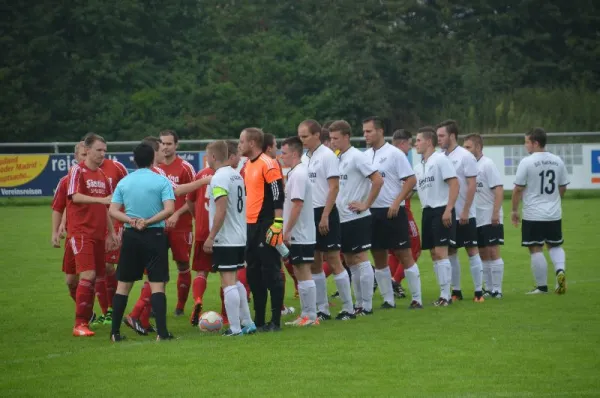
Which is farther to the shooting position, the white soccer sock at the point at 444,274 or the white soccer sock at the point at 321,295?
the white soccer sock at the point at 444,274

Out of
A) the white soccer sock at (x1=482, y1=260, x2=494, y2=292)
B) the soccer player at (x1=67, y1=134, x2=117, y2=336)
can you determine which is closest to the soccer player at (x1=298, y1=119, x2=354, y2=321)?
the soccer player at (x1=67, y1=134, x2=117, y2=336)

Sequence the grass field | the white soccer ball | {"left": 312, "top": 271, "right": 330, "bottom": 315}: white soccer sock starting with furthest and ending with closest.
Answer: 1. {"left": 312, "top": 271, "right": 330, "bottom": 315}: white soccer sock
2. the white soccer ball
3. the grass field

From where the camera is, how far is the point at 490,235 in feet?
47.8

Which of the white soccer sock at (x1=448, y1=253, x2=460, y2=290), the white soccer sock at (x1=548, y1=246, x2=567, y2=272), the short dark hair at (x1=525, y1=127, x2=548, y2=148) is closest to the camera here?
the white soccer sock at (x1=448, y1=253, x2=460, y2=290)

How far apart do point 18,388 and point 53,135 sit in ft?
123

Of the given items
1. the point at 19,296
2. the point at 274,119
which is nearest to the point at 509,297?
the point at 19,296

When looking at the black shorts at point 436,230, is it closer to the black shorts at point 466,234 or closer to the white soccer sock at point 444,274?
the white soccer sock at point 444,274

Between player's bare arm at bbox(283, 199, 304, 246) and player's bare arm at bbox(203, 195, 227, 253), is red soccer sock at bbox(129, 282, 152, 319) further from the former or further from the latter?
player's bare arm at bbox(283, 199, 304, 246)

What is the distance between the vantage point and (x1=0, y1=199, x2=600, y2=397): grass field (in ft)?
28.7

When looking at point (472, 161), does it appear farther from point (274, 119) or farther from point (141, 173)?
point (274, 119)

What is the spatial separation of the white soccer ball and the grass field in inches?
9.6

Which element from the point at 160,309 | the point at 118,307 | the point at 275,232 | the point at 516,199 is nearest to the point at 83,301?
the point at 118,307

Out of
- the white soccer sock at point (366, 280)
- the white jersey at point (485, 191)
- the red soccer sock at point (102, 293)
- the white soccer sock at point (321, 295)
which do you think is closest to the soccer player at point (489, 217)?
the white jersey at point (485, 191)

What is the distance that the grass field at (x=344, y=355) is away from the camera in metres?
8.76
